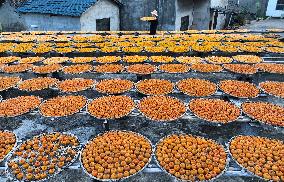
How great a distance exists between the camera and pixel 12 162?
463 cm

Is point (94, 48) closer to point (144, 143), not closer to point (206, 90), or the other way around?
point (206, 90)

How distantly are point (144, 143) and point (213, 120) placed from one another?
1.79 meters

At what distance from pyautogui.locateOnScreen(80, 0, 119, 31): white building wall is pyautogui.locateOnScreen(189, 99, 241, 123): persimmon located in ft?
44.2

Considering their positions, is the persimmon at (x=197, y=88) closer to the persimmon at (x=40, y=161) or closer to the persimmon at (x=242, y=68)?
the persimmon at (x=242, y=68)

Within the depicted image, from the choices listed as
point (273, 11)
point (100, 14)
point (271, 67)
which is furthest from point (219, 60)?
point (273, 11)

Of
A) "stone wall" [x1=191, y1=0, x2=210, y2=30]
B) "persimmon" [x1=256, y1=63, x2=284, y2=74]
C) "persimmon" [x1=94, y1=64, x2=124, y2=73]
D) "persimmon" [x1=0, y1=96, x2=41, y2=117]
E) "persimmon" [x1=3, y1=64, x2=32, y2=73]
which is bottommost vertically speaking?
"persimmon" [x1=0, y1=96, x2=41, y2=117]

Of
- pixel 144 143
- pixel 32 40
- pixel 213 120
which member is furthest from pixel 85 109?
pixel 32 40

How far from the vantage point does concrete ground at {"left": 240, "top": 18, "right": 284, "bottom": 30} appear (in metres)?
26.1

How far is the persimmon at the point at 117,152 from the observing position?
4332mm

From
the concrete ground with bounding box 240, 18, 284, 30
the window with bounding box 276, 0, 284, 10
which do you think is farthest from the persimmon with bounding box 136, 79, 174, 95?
the window with bounding box 276, 0, 284, 10

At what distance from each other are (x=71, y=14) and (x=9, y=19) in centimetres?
911

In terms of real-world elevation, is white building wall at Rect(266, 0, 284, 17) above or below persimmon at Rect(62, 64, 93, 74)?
above

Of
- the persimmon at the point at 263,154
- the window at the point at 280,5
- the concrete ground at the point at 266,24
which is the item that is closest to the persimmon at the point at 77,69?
the persimmon at the point at 263,154

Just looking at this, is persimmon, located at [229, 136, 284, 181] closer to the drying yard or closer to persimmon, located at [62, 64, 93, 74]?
the drying yard
